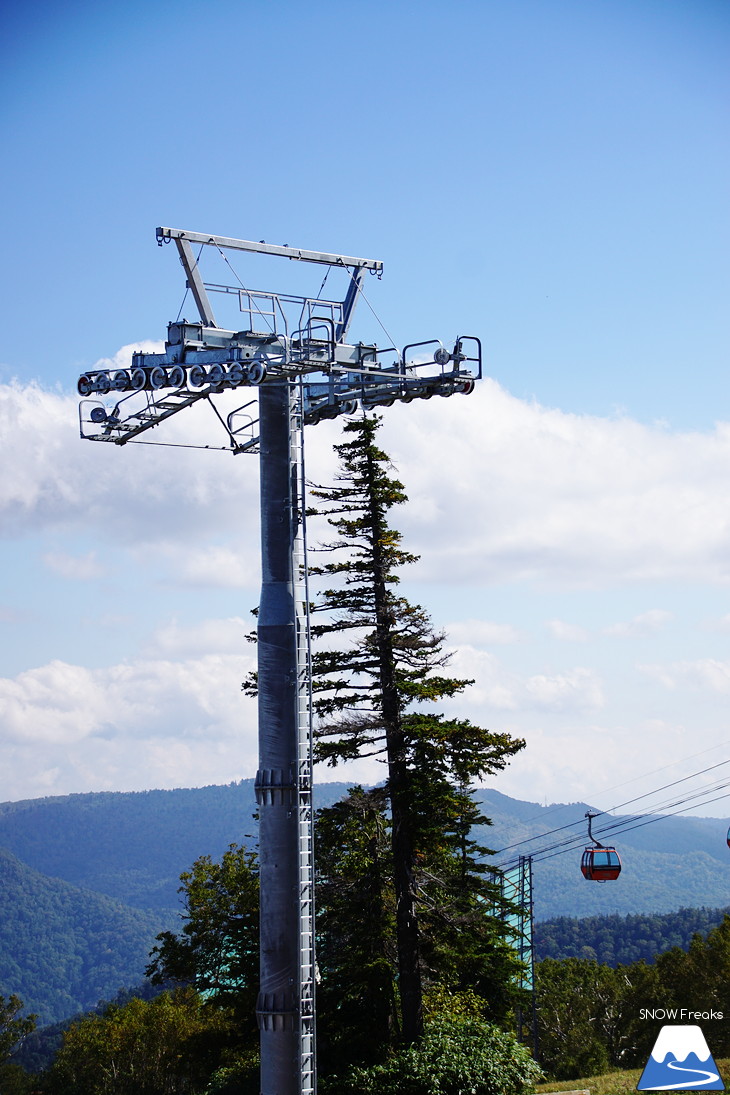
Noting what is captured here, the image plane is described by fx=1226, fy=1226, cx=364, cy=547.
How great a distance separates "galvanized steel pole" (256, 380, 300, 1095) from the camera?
2270cm

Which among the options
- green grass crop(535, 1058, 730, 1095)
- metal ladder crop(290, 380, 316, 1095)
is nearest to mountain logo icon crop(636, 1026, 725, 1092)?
green grass crop(535, 1058, 730, 1095)

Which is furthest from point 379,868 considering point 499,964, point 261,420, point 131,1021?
point 131,1021

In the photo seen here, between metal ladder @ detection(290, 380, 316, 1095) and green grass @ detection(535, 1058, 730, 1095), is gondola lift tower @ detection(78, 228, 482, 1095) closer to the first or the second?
metal ladder @ detection(290, 380, 316, 1095)

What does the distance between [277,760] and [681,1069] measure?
15647 millimetres

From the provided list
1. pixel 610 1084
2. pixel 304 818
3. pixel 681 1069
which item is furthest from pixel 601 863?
pixel 304 818

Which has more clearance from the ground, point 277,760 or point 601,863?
point 277,760

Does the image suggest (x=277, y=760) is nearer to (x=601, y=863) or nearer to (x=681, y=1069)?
(x=681, y=1069)

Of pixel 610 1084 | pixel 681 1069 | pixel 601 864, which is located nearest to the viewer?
pixel 681 1069

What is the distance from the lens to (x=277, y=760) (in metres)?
23.4

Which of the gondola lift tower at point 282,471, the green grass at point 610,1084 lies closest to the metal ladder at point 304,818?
the gondola lift tower at point 282,471

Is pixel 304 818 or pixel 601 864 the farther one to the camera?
pixel 601 864

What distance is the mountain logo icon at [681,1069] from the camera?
30.2 metres

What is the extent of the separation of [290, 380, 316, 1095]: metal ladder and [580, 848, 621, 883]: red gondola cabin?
57.3ft

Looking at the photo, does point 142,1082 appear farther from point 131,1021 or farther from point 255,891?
point 255,891
